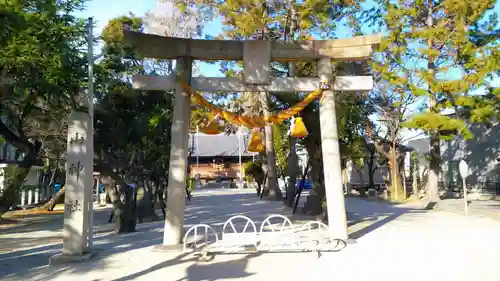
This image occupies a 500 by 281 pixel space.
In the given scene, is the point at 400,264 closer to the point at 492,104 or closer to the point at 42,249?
the point at 42,249

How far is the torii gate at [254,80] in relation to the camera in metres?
10.2

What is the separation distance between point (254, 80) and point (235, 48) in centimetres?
91

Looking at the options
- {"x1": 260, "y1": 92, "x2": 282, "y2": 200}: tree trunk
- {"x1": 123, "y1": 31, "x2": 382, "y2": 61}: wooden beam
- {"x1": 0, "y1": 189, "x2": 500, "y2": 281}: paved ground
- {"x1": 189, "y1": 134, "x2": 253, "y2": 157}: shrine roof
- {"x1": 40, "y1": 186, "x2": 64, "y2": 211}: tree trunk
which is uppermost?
{"x1": 189, "y1": 134, "x2": 253, "y2": 157}: shrine roof

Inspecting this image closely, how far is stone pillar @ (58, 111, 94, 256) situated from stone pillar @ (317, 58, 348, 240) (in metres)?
5.23

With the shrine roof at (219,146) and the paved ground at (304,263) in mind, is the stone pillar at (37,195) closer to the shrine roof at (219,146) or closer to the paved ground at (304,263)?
the paved ground at (304,263)

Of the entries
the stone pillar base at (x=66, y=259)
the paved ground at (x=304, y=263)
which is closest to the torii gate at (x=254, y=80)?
the paved ground at (x=304, y=263)

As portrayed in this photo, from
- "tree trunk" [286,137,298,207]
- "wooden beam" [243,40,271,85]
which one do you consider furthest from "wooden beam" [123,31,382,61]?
"tree trunk" [286,137,298,207]

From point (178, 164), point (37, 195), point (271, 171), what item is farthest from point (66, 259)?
point (37, 195)

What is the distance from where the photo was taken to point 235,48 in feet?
34.7

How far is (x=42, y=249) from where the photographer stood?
10.9 metres

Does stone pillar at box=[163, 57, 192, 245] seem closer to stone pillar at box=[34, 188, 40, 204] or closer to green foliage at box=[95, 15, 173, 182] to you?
green foliage at box=[95, 15, 173, 182]

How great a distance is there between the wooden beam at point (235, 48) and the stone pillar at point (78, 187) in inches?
89.5

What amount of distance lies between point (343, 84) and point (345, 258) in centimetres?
421

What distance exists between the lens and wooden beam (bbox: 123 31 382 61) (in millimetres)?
10312
